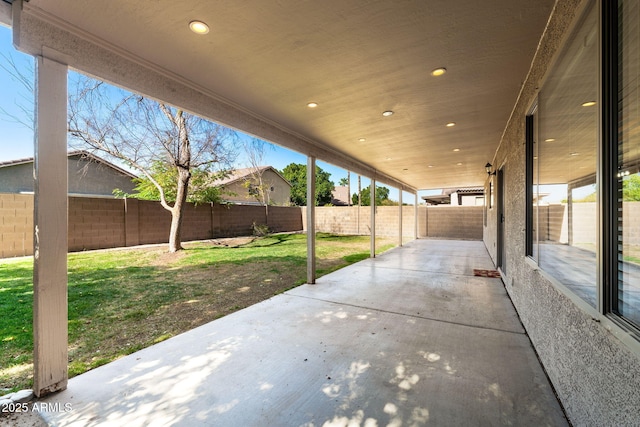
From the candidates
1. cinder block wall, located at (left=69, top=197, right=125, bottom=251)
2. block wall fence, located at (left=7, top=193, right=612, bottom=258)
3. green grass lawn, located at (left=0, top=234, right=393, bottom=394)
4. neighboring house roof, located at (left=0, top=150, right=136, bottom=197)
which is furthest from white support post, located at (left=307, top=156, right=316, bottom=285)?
neighboring house roof, located at (left=0, top=150, right=136, bottom=197)

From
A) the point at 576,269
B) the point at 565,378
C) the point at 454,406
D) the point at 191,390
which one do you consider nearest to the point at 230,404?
the point at 191,390

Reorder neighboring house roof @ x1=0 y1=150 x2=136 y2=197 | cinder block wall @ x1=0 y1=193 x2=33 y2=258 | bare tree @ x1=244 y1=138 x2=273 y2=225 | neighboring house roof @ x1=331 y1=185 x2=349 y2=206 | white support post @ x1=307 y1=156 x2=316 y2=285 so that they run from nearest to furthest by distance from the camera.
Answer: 1. white support post @ x1=307 y1=156 x2=316 y2=285
2. cinder block wall @ x1=0 y1=193 x2=33 y2=258
3. neighboring house roof @ x1=0 y1=150 x2=136 y2=197
4. bare tree @ x1=244 y1=138 x2=273 y2=225
5. neighboring house roof @ x1=331 y1=185 x2=349 y2=206

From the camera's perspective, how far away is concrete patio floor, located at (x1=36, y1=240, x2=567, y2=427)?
5.82ft

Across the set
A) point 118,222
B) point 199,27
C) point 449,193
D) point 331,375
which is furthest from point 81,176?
point 449,193

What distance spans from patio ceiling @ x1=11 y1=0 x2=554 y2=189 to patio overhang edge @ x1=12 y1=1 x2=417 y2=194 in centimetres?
5

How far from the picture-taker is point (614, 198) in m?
1.23

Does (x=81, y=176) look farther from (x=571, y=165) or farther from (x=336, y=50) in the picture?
(x=571, y=165)

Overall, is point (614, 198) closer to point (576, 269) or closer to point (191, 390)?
point (576, 269)

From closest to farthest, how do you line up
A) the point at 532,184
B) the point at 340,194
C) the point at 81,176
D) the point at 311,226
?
the point at 532,184
the point at 311,226
the point at 81,176
the point at 340,194

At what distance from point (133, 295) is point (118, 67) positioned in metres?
3.63

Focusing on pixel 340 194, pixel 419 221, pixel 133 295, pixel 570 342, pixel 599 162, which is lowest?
pixel 133 295

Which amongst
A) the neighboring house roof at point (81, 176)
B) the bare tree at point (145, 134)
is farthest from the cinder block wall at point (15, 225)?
the neighboring house roof at point (81, 176)

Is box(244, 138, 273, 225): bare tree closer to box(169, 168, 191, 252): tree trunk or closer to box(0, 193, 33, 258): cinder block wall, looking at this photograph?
box(169, 168, 191, 252): tree trunk

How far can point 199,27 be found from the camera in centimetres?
204
